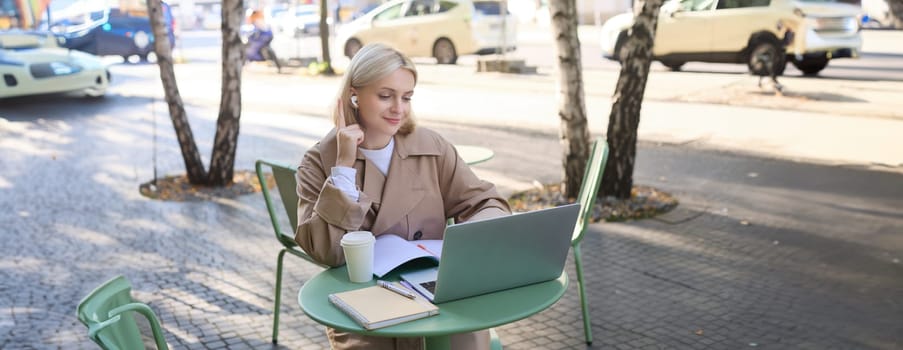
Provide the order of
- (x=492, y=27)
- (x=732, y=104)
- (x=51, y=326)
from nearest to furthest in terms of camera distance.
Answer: (x=51, y=326) < (x=732, y=104) < (x=492, y=27)

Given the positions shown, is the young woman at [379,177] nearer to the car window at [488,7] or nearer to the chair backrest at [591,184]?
the chair backrest at [591,184]

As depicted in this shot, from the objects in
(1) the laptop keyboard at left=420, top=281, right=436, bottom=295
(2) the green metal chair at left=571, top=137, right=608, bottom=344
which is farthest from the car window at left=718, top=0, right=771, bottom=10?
(1) the laptop keyboard at left=420, top=281, right=436, bottom=295

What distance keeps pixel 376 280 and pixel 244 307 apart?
7.49 feet

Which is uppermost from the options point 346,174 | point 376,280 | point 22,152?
point 346,174

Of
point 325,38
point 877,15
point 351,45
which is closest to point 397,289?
point 325,38

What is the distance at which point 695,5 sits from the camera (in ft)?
51.0

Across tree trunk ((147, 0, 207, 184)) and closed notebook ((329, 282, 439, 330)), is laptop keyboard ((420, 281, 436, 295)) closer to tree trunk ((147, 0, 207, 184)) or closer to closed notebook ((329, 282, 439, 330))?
closed notebook ((329, 282, 439, 330))

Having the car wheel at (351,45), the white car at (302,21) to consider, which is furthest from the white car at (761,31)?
the white car at (302,21)

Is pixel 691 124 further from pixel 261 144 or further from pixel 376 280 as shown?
pixel 376 280

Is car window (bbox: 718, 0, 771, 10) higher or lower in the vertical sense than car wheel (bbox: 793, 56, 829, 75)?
higher

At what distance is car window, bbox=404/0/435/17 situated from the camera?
763 inches

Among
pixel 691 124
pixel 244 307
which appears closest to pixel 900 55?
pixel 691 124

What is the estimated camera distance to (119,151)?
9984 millimetres

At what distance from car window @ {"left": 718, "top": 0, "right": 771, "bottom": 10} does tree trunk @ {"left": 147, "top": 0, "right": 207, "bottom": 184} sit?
1032cm
